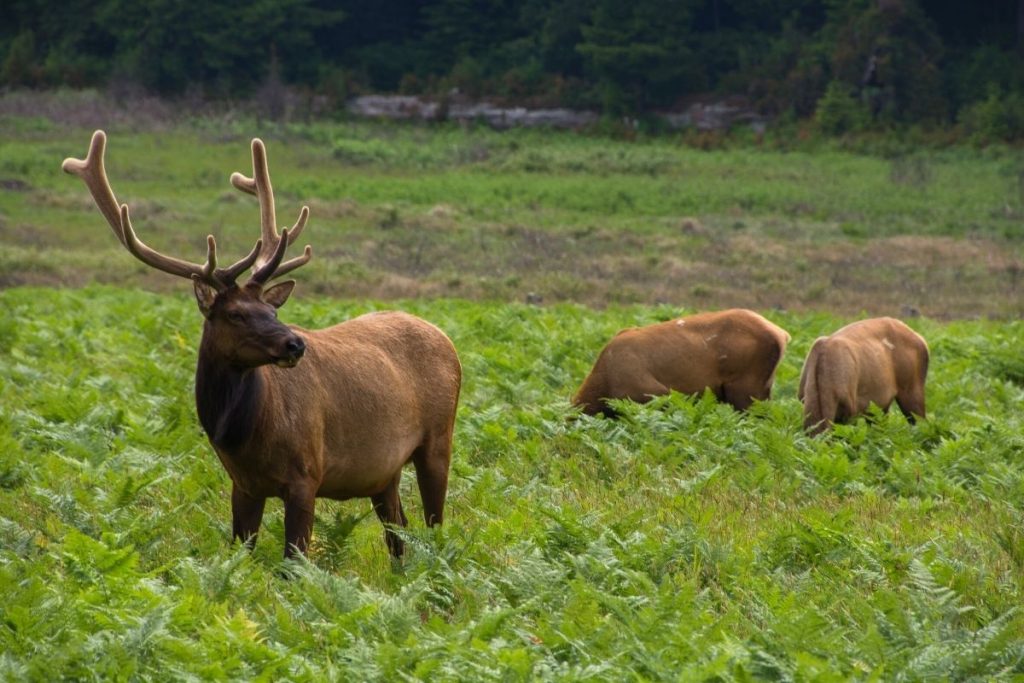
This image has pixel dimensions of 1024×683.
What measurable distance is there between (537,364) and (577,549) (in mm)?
7934

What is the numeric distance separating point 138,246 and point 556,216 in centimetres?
2968

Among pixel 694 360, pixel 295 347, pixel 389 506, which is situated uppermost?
pixel 295 347

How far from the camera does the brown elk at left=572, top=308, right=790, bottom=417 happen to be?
13406mm

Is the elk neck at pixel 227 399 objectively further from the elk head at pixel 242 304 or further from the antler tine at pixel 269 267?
the antler tine at pixel 269 267

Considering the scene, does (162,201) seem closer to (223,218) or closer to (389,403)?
(223,218)

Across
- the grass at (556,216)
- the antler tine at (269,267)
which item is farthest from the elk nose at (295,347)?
the grass at (556,216)

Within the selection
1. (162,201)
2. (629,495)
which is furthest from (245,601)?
(162,201)

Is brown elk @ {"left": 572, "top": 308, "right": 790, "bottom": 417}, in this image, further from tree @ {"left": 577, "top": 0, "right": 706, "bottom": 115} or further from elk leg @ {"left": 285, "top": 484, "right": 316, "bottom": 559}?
tree @ {"left": 577, "top": 0, "right": 706, "bottom": 115}

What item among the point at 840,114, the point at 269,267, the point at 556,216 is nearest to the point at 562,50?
→ the point at 840,114

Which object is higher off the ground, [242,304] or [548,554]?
[242,304]

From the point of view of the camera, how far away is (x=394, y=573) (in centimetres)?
815

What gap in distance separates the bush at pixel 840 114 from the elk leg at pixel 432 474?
47.9 m

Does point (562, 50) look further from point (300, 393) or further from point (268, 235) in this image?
point (300, 393)

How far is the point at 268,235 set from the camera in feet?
28.5
